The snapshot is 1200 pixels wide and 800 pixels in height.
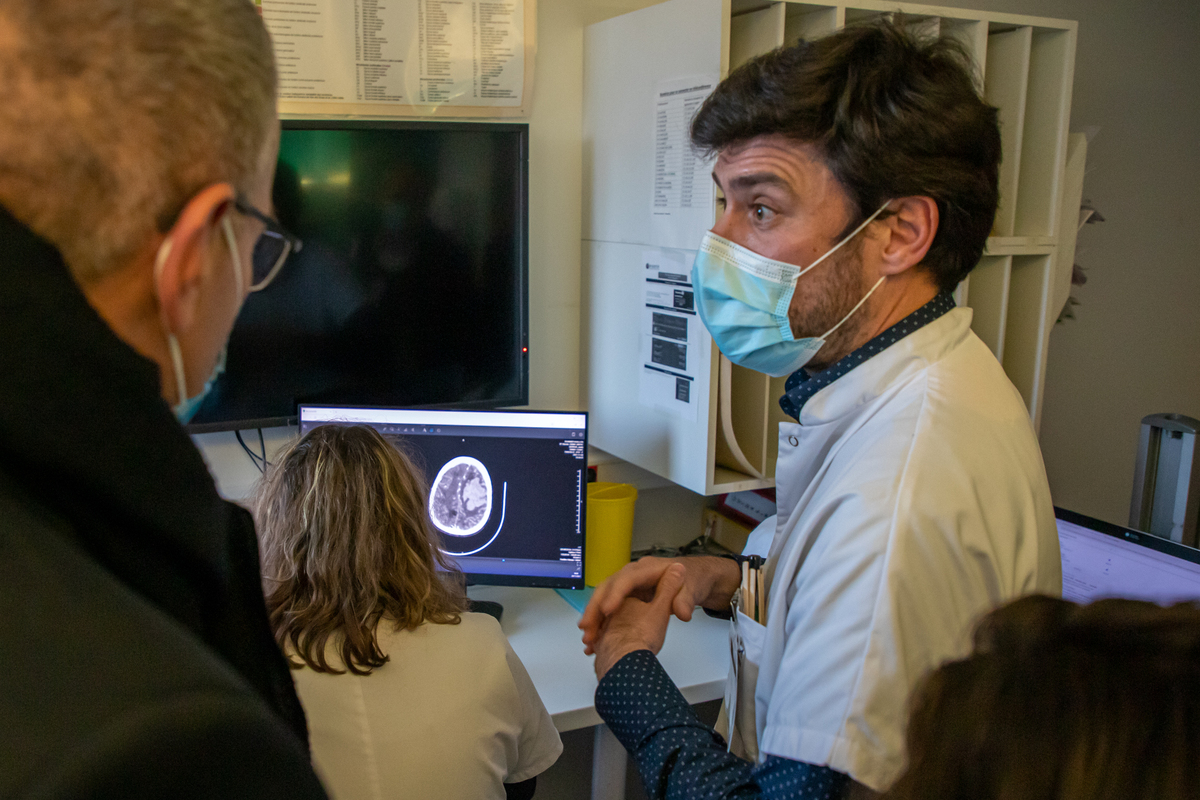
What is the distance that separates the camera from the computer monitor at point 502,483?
1.71 m

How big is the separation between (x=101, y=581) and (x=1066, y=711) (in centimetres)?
47

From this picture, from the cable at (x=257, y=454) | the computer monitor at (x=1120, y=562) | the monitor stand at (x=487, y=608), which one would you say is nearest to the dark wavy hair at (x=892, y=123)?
the computer monitor at (x=1120, y=562)

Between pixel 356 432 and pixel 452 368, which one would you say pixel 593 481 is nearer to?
pixel 452 368

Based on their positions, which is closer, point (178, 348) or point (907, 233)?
point (178, 348)

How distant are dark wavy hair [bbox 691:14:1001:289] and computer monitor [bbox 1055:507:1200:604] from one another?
624 millimetres

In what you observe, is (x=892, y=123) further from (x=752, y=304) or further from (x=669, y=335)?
(x=669, y=335)

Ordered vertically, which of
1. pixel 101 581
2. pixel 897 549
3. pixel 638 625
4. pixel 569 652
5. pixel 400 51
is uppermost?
pixel 400 51

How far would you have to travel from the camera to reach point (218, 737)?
40 centimetres

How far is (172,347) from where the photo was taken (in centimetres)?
55

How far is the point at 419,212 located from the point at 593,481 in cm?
68

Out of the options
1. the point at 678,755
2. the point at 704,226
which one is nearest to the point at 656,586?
the point at 678,755

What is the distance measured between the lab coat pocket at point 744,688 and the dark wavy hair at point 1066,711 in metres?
0.66

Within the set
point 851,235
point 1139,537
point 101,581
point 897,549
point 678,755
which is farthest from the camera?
point 1139,537

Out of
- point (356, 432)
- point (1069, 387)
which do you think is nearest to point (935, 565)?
point (356, 432)
